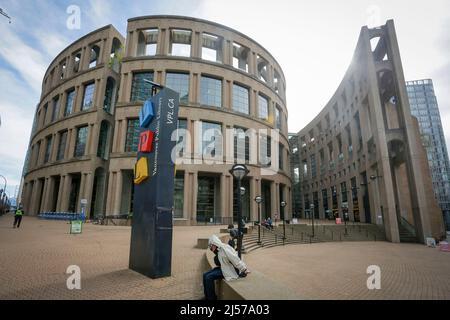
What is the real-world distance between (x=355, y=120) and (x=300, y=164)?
27544mm

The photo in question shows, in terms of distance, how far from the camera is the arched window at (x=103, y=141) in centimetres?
3441

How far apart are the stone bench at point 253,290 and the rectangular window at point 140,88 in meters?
29.5

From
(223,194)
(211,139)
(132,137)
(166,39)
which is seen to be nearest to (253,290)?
(223,194)

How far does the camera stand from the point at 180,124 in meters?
29.7

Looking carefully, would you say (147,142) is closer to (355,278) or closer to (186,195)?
(355,278)

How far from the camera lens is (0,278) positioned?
617cm

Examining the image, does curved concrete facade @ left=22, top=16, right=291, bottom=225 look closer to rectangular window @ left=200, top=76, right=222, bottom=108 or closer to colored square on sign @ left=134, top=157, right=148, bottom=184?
rectangular window @ left=200, top=76, right=222, bottom=108

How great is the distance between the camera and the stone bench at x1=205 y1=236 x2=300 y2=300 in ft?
12.5

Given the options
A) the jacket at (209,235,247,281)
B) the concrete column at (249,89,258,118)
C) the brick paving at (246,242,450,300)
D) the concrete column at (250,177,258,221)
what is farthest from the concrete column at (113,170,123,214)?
the jacket at (209,235,247,281)

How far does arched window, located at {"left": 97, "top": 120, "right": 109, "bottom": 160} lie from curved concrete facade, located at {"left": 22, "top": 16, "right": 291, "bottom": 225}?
133 millimetres

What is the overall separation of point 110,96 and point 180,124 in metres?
14.9

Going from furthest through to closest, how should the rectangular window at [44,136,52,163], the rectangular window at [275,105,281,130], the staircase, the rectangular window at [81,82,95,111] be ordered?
→ the rectangular window at [44,136,52,163]
the rectangular window at [275,105,281,130]
the rectangular window at [81,82,95,111]
the staircase

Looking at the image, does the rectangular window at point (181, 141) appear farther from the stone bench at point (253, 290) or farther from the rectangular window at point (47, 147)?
the rectangular window at point (47, 147)

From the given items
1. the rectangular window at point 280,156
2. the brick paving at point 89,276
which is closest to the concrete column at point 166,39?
the rectangular window at point 280,156
